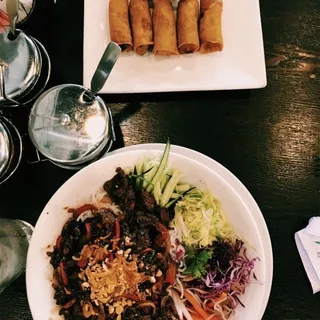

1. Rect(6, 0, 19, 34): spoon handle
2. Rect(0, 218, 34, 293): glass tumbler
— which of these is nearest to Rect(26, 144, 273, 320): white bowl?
Rect(0, 218, 34, 293): glass tumbler

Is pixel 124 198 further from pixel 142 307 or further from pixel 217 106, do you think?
pixel 217 106

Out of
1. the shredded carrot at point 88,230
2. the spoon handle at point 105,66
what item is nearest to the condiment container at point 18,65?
the spoon handle at point 105,66

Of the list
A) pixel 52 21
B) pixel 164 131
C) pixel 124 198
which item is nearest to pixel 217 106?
pixel 164 131

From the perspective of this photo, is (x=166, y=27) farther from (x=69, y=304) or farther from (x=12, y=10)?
(x=69, y=304)

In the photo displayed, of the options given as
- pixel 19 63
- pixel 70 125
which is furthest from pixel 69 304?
pixel 19 63

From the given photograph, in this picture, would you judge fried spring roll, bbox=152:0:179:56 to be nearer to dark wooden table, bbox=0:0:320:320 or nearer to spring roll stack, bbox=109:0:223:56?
spring roll stack, bbox=109:0:223:56

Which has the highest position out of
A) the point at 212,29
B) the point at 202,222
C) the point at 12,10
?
the point at 12,10
